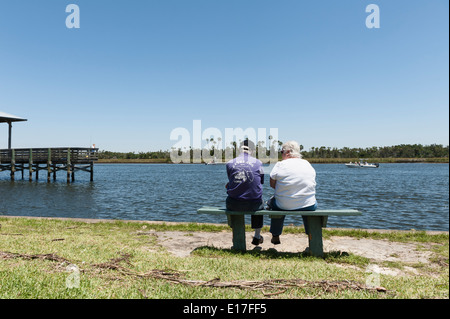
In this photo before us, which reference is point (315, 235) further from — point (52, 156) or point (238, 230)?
point (52, 156)

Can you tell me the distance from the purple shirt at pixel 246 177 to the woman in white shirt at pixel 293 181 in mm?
254

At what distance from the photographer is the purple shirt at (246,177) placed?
16.4 ft

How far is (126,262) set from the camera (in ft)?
14.1

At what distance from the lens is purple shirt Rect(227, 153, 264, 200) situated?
16.4 feet

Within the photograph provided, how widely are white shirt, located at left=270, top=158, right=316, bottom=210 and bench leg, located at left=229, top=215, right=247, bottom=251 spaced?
75 centimetres

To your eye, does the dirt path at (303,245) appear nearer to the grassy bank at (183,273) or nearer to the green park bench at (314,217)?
the grassy bank at (183,273)

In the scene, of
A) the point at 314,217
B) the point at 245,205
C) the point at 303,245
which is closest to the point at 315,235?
the point at 314,217

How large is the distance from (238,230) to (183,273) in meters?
1.65

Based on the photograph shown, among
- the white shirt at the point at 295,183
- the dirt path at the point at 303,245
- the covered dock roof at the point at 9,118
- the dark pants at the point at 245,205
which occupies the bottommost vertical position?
the dirt path at the point at 303,245

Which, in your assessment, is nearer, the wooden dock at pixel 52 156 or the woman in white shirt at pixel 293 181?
the woman in white shirt at pixel 293 181

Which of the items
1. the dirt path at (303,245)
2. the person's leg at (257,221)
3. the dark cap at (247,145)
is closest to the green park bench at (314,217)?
the person's leg at (257,221)

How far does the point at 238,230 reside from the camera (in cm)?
527

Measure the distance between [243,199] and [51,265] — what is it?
2813mm
